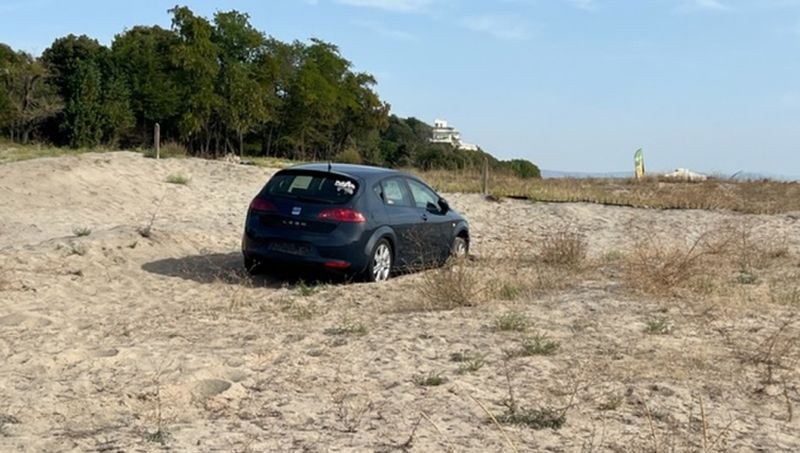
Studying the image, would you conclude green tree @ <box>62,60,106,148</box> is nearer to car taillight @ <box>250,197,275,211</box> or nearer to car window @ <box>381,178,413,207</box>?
car window @ <box>381,178,413,207</box>

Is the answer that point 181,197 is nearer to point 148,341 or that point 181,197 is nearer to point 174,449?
point 148,341

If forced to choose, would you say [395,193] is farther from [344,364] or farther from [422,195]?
[344,364]

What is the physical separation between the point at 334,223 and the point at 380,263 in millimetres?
1003

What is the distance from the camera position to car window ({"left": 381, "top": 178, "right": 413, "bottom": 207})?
11.2m

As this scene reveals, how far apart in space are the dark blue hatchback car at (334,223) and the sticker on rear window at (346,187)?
0.03ft

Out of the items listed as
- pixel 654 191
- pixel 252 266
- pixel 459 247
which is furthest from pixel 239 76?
pixel 252 266

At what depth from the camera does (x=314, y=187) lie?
10617 mm

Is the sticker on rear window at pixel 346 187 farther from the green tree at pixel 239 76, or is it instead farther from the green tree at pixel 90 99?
the green tree at pixel 239 76

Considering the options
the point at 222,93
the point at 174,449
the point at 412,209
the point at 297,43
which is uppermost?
the point at 297,43

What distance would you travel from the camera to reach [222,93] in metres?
57.7

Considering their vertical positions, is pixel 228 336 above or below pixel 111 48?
below

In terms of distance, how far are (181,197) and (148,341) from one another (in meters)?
14.2

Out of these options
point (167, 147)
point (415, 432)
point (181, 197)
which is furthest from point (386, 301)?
point (167, 147)

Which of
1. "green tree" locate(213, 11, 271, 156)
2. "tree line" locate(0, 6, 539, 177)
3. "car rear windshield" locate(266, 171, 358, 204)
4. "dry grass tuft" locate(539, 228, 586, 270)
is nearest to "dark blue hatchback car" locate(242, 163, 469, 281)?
"car rear windshield" locate(266, 171, 358, 204)
